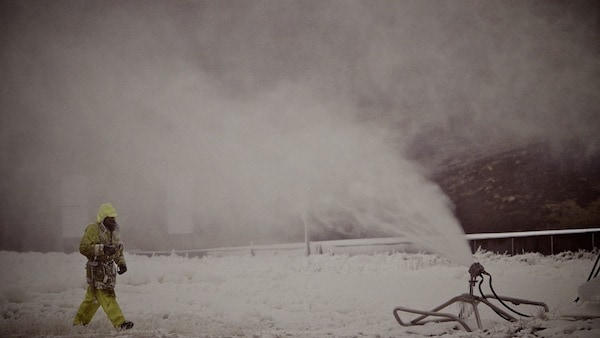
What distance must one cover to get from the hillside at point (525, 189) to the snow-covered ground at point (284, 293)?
0.67m

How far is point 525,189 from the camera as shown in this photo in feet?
27.5

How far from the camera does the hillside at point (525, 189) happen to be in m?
7.95

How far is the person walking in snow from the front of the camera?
5.03 meters

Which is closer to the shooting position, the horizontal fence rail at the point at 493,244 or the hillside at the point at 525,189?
the horizontal fence rail at the point at 493,244

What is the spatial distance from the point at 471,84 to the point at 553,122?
1.40m

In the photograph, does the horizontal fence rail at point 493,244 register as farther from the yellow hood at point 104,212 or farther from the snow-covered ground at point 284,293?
the yellow hood at point 104,212

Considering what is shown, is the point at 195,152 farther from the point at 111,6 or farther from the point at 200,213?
the point at 111,6

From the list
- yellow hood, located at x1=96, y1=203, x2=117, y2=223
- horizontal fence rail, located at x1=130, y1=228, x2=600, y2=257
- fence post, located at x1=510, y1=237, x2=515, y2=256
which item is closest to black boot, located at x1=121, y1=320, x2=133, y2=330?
yellow hood, located at x1=96, y1=203, x2=117, y2=223

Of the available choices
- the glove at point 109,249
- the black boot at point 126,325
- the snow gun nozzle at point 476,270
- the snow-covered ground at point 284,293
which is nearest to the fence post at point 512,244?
the snow-covered ground at point 284,293

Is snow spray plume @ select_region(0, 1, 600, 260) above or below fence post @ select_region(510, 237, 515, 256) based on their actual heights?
above

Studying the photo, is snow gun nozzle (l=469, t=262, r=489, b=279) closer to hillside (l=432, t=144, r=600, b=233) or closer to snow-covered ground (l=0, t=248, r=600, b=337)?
snow-covered ground (l=0, t=248, r=600, b=337)

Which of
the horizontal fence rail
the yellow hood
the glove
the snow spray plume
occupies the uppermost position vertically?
the snow spray plume

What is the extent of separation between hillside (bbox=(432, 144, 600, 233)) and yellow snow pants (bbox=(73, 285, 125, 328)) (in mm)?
5692

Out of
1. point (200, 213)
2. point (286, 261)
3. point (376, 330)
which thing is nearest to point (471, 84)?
point (286, 261)
